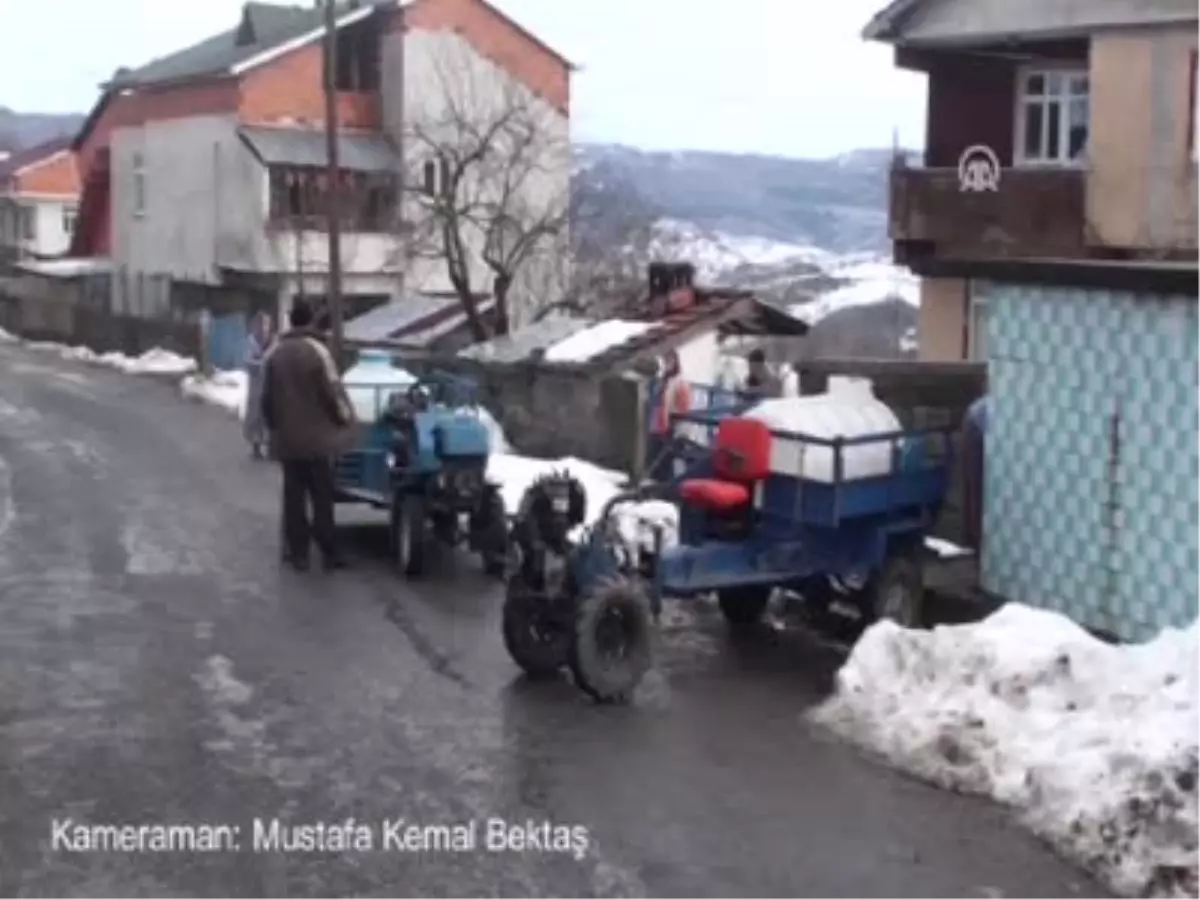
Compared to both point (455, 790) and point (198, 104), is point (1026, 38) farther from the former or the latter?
point (198, 104)

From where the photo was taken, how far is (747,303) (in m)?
26.1

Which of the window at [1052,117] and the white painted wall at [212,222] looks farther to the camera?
the white painted wall at [212,222]

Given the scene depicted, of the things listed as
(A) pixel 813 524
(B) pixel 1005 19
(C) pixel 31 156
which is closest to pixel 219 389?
(B) pixel 1005 19

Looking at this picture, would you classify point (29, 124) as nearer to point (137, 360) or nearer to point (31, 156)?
point (31, 156)

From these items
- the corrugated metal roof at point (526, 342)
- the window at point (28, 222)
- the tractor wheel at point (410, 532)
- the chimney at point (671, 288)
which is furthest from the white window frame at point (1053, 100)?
the window at point (28, 222)

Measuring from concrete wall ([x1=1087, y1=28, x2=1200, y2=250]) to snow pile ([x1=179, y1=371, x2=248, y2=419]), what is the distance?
43.7ft

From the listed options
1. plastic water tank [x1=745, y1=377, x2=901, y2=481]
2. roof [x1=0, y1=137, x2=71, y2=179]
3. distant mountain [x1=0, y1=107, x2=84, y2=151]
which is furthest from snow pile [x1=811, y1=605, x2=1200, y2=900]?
distant mountain [x1=0, y1=107, x2=84, y2=151]

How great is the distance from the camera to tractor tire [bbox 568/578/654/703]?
9680 mm

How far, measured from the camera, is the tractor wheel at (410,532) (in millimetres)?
13664

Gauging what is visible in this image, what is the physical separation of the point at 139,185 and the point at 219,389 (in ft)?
67.0

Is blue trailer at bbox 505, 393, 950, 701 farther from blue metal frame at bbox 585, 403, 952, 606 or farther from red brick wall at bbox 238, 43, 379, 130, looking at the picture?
red brick wall at bbox 238, 43, 379, 130

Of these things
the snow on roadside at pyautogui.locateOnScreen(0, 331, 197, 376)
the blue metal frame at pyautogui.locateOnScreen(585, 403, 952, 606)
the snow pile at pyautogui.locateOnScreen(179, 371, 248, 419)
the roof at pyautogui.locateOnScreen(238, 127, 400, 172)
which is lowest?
the snow on roadside at pyautogui.locateOnScreen(0, 331, 197, 376)

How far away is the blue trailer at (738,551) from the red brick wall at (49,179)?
244 feet

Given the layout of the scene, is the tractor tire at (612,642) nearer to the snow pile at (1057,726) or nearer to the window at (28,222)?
the snow pile at (1057,726)
